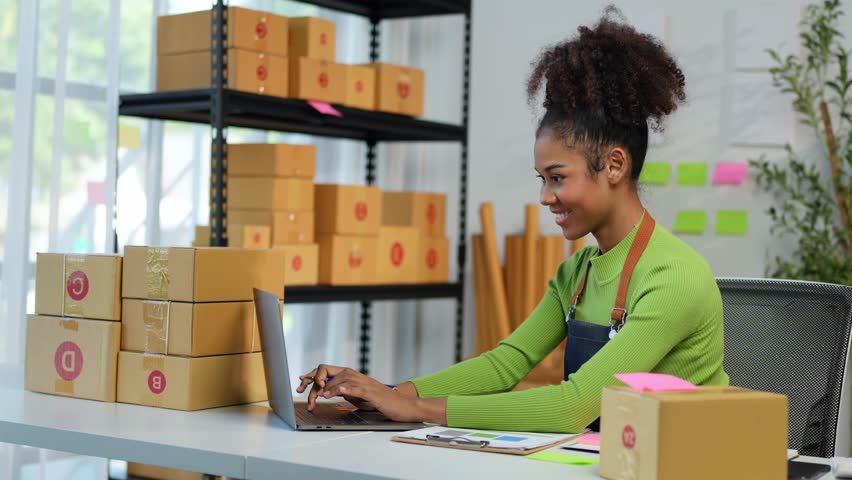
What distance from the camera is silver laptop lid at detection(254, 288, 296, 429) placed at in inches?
65.3

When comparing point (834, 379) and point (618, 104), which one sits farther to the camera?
point (834, 379)

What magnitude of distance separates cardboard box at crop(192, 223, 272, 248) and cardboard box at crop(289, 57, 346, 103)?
0.41 m

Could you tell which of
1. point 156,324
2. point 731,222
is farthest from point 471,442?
point 731,222

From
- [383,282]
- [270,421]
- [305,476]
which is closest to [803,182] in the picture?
[383,282]

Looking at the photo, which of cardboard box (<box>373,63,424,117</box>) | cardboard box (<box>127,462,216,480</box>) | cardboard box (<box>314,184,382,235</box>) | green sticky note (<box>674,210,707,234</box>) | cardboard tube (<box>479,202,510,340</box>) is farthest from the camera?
cardboard tube (<box>479,202,510,340</box>)

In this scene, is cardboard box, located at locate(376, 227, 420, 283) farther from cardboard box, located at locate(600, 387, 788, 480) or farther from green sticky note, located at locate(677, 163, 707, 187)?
cardboard box, located at locate(600, 387, 788, 480)

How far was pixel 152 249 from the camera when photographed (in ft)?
6.13

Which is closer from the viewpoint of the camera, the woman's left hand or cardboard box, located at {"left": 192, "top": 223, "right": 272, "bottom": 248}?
the woman's left hand

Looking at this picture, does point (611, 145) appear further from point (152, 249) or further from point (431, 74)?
point (431, 74)

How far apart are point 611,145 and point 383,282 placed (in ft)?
5.88

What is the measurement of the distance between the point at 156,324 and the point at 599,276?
0.75 m

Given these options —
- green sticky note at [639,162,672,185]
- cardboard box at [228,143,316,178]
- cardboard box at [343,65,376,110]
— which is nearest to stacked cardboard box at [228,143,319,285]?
cardboard box at [228,143,316,178]

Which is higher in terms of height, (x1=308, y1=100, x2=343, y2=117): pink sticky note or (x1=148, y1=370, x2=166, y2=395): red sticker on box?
(x1=308, y1=100, x2=343, y2=117): pink sticky note

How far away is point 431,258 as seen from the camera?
148 inches
